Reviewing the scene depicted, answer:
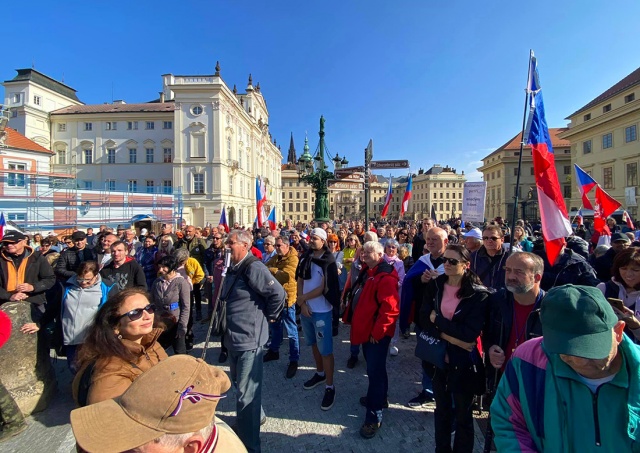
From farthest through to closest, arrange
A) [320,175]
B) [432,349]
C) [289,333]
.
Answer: [320,175]
[289,333]
[432,349]

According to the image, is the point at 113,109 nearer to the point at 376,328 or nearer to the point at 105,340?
the point at 376,328

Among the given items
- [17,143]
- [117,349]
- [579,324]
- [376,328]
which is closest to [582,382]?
[579,324]

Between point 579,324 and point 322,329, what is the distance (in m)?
3.09

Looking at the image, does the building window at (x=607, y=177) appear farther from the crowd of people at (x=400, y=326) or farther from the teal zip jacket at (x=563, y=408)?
the teal zip jacket at (x=563, y=408)

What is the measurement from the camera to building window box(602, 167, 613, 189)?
33.7 metres

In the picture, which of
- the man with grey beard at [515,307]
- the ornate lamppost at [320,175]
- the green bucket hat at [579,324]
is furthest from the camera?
the ornate lamppost at [320,175]

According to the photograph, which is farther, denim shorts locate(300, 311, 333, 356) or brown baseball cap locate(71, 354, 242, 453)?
denim shorts locate(300, 311, 333, 356)

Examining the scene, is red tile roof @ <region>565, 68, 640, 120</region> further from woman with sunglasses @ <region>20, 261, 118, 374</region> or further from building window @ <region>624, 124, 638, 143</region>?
woman with sunglasses @ <region>20, 261, 118, 374</region>

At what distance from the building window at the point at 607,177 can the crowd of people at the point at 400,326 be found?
3849cm

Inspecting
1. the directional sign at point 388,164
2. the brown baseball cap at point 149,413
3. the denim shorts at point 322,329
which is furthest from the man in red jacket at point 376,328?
the directional sign at point 388,164

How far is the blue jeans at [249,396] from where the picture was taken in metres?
3.02

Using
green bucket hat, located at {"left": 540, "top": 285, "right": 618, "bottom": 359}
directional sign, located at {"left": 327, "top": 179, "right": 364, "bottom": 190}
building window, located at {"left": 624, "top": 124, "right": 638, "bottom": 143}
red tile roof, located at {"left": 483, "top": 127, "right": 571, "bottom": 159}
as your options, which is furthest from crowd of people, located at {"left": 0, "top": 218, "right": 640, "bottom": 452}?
red tile roof, located at {"left": 483, "top": 127, "right": 571, "bottom": 159}

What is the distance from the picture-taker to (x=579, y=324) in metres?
1.33

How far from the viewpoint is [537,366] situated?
1522mm
